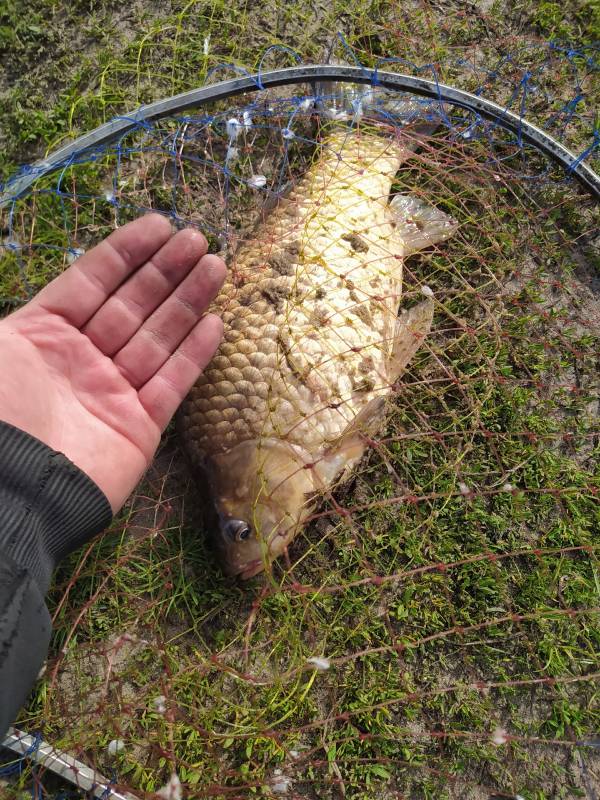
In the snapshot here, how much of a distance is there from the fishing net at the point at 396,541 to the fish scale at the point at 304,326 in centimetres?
25

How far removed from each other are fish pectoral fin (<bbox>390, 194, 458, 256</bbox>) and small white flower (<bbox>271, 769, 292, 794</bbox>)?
7.27ft

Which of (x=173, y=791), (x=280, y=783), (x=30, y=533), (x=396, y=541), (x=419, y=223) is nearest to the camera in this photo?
(x=30, y=533)

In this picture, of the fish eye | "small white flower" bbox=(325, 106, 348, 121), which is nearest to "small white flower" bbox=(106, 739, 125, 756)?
the fish eye

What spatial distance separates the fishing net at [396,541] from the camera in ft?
7.86

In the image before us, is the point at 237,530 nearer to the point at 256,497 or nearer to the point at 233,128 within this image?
the point at 256,497

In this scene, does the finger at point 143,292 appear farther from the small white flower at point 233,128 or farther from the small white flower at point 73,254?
the small white flower at point 233,128

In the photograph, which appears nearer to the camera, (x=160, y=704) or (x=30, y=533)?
(x=30, y=533)

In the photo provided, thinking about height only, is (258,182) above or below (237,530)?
above

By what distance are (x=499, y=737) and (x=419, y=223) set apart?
84.6 inches

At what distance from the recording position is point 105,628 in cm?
257

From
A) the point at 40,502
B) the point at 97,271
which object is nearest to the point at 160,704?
the point at 40,502

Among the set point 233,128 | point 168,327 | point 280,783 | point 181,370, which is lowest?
point 280,783

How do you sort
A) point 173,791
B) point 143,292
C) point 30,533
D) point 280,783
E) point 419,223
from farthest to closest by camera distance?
point 419,223, point 143,292, point 280,783, point 173,791, point 30,533

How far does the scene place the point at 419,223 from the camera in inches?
108
